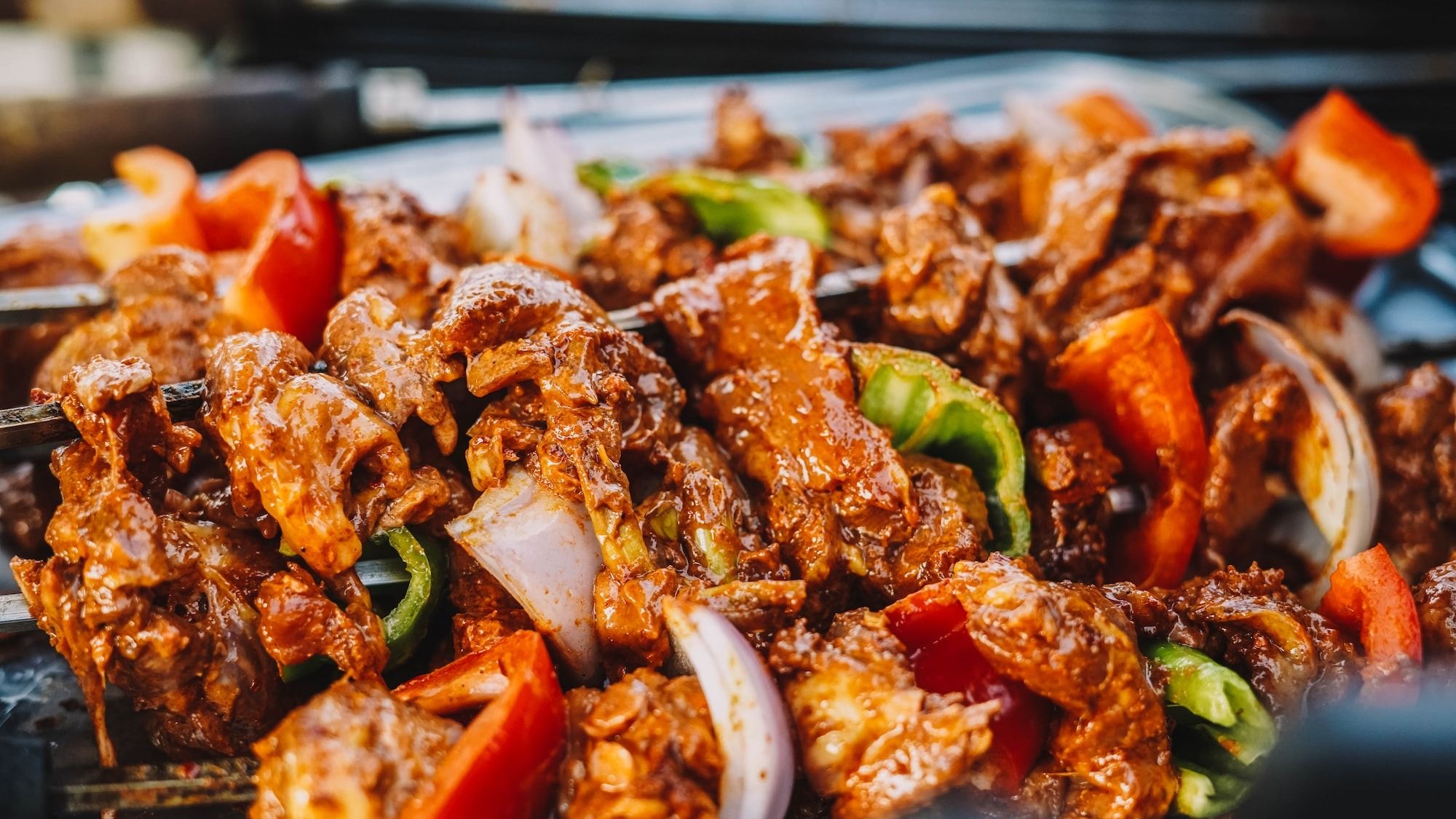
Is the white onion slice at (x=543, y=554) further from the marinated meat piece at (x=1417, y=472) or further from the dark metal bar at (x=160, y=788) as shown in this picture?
the marinated meat piece at (x=1417, y=472)

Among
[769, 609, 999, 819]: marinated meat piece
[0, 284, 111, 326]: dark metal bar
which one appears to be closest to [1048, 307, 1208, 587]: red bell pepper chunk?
[769, 609, 999, 819]: marinated meat piece

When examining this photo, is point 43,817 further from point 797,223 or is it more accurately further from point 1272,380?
point 1272,380

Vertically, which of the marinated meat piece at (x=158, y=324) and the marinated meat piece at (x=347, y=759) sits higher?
the marinated meat piece at (x=158, y=324)

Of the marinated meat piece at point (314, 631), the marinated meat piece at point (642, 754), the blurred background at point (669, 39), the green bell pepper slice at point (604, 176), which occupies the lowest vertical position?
the marinated meat piece at point (642, 754)

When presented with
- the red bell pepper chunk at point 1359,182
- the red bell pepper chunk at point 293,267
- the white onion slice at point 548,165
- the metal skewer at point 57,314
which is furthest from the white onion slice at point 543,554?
the red bell pepper chunk at point 1359,182

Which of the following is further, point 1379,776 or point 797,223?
point 797,223

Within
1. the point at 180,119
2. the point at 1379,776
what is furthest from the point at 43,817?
the point at 180,119
